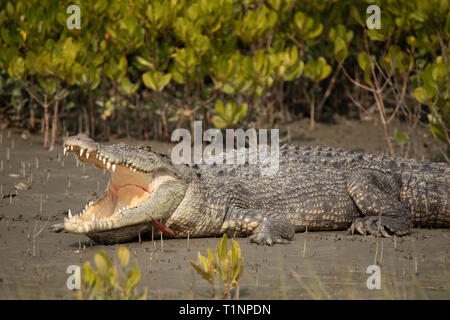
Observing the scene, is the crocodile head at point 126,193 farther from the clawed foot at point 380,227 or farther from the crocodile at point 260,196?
the clawed foot at point 380,227

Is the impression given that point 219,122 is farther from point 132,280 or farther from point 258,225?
point 132,280

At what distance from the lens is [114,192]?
19.2 feet

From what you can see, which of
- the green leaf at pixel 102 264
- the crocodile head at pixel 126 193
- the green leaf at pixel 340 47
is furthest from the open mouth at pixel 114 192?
the green leaf at pixel 340 47

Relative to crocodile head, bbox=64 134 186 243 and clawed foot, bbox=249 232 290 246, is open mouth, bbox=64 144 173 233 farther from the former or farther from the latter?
clawed foot, bbox=249 232 290 246

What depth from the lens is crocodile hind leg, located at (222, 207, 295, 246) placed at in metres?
5.86

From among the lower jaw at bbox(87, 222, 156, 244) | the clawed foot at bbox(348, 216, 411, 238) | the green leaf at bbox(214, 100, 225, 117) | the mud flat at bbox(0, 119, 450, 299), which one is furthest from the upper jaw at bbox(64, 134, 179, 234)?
the green leaf at bbox(214, 100, 225, 117)

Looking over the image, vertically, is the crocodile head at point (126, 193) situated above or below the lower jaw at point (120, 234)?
above

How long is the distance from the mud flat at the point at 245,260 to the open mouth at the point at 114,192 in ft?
0.76

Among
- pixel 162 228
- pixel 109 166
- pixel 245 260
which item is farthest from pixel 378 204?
pixel 109 166

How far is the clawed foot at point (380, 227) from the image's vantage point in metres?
6.21

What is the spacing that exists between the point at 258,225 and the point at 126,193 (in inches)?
46.6
